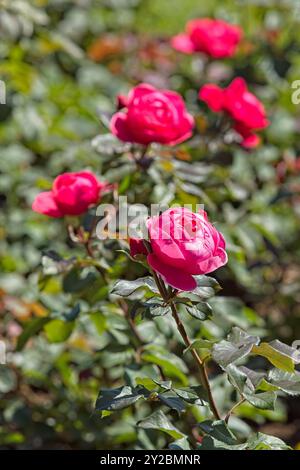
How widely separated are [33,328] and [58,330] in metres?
0.06

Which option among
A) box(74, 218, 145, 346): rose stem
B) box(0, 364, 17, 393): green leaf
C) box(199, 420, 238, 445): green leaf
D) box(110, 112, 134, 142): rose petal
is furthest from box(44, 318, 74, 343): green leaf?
box(199, 420, 238, 445): green leaf

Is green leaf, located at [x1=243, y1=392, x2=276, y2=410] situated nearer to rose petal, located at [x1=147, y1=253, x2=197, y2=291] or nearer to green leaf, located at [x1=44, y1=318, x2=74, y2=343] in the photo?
rose petal, located at [x1=147, y1=253, x2=197, y2=291]

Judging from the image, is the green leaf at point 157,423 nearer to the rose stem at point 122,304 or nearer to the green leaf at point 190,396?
the green leaf at point 190,396

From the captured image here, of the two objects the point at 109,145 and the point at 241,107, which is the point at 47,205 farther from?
the point at 241,107

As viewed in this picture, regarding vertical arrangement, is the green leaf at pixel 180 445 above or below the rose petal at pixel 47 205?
below

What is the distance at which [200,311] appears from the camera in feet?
4.47

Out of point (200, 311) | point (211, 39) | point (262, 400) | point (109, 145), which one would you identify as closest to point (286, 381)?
point (262, 400)

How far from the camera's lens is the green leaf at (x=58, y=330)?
1888 mm

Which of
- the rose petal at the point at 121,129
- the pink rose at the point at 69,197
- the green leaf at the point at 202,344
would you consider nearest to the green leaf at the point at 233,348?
the green leaf at the point at 202,344

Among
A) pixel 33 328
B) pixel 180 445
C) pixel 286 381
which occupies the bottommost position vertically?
pixel 33 328

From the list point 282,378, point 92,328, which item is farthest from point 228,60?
point 282,378

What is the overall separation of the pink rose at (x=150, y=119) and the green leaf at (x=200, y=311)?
1.66 ft

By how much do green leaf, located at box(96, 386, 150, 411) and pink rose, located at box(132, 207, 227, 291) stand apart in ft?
0.68

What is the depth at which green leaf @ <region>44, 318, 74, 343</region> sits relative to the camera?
189 centimetres
